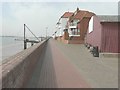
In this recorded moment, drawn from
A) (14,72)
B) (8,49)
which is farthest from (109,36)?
(8,49)

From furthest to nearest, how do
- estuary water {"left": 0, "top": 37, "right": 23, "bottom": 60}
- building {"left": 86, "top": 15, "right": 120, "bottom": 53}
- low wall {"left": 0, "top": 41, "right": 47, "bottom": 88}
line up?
estuary water {"left": 0, "top": 37, "right": 23, "bottom": 60}
building {"left": 86, "top": 15, "right": 120, "bottom": 53}
low wall {"left": 0, "top": 41, "right": 47, "bottom": 88}

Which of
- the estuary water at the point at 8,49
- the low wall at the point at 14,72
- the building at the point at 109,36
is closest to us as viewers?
the low wall at the point at 14,72

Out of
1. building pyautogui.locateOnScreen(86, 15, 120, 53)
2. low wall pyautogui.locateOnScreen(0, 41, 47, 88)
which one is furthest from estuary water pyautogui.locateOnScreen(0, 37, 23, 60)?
low wall pyautogui.locateOnScreen(0, 41, 47, 88)

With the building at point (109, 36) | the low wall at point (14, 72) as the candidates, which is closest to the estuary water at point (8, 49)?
the building at point (109, 36)

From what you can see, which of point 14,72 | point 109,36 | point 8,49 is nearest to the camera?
point 14,72

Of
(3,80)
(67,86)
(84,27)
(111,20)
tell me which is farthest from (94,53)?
(84,27)

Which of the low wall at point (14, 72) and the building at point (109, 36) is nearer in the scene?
the low wall at point (14, 72)

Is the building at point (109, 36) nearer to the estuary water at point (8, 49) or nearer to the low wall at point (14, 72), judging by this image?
the estuary water at point (8, 49)

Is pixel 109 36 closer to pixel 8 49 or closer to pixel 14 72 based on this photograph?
pixel 14 72

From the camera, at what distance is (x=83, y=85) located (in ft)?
34.1

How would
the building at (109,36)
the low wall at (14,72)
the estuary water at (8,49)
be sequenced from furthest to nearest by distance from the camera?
the estuary water at (8,49), the building at (109,36), the low wall at (14,72)

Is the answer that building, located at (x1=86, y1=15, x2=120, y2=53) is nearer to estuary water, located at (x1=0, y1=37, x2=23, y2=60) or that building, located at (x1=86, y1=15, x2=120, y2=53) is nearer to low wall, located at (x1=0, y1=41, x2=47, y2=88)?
estuary water, located at (x1=0, y1=37, x2=23, y2=60)

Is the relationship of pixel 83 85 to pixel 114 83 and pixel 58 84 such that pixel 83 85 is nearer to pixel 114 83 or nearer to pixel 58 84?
pixel 58 84

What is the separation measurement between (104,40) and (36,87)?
64.3 ft
